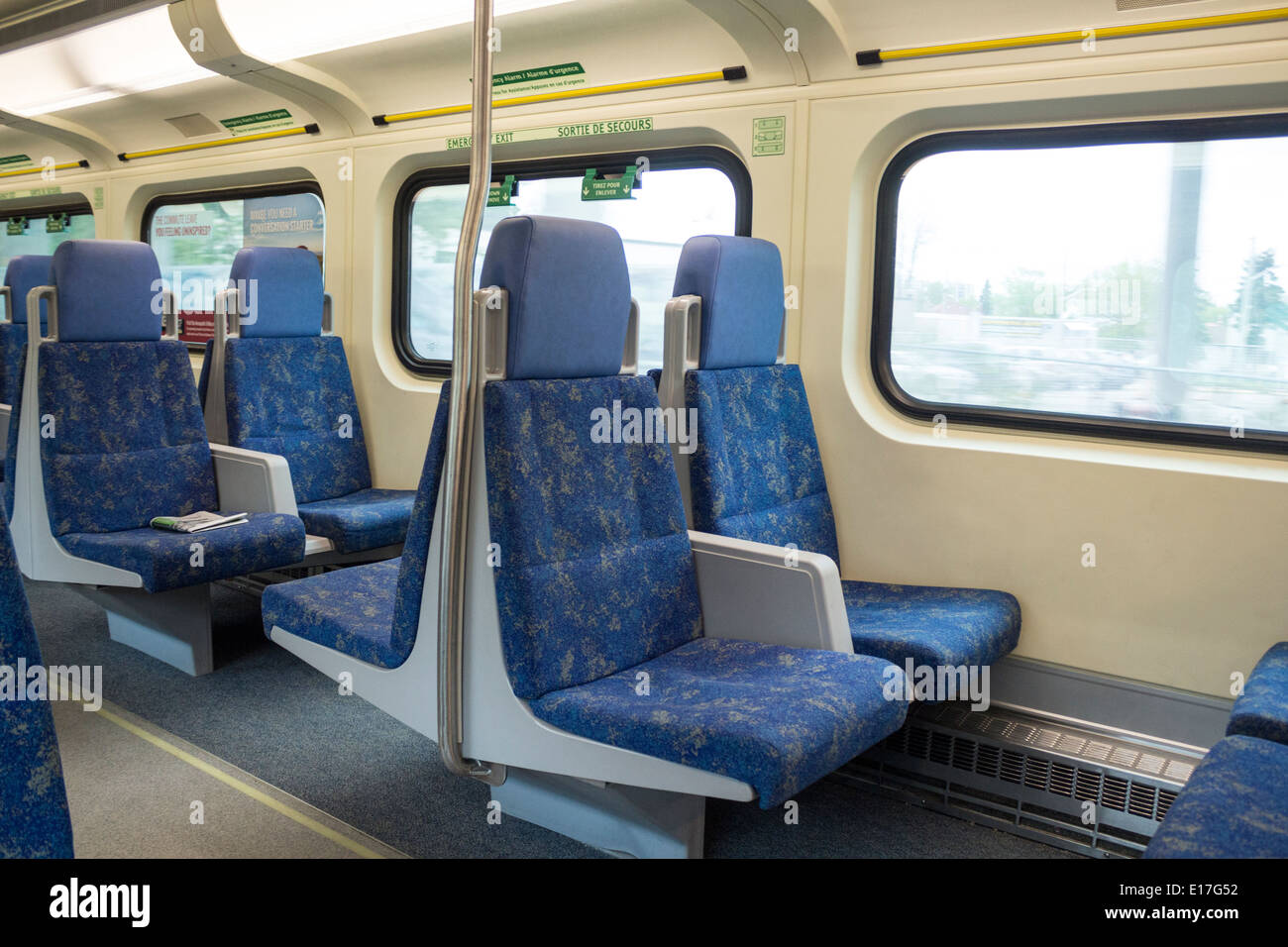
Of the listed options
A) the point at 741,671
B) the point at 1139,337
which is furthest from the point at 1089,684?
the point at 741,671

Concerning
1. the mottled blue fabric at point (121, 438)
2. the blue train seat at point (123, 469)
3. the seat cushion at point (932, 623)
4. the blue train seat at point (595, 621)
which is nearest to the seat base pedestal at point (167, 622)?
the blue train seat at point (123, 469)

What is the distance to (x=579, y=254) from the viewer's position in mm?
2654

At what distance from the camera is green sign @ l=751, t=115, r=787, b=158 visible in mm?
3918

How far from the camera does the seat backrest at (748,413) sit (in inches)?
131

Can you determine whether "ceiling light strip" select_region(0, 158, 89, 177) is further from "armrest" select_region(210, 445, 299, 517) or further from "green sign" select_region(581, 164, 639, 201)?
"green sign" select_region(581, 164, 639, 201)

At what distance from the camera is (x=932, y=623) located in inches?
125

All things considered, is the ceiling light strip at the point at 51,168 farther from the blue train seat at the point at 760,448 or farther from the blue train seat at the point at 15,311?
the blue train seat at the point at 760,448

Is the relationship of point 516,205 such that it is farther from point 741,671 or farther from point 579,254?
point 741,671

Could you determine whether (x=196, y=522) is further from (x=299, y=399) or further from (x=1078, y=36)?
(x=1078, y=36)

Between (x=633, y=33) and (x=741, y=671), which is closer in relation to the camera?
(x=741, y=671)

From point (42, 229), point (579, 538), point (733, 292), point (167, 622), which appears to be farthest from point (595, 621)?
point (42, 229)

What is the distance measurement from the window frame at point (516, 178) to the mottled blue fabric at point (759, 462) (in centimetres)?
89

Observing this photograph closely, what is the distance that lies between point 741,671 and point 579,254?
3.58 ft
